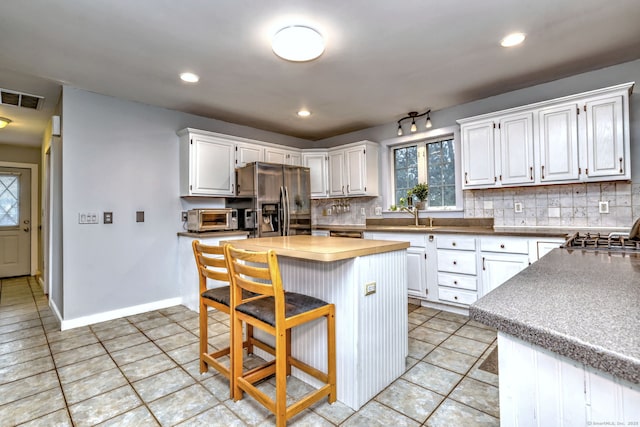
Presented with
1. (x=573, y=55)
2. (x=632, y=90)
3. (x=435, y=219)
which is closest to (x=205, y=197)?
(x=435, y=219)

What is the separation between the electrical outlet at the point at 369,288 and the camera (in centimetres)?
179

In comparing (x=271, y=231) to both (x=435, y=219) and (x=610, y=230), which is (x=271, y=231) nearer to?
(x=435, y=219)

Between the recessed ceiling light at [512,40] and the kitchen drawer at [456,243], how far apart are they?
1.73 m

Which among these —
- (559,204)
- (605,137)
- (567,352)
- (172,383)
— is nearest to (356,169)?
(559,204)

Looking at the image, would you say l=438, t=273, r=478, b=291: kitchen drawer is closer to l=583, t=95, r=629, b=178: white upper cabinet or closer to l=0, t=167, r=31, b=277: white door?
l=583, t=95, r=629, b=178: white upper cabinet

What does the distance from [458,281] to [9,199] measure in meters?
7.24

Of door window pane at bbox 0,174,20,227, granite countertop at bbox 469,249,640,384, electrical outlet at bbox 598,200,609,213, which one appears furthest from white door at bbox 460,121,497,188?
door window pane at bbox 0,174,20,227

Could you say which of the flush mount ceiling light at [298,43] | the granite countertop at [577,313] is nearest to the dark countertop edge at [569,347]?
the granite countertop at [577,313]

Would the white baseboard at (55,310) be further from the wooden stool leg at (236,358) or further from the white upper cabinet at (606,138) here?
the white upper cabinet at (606,138)

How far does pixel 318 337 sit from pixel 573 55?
3.09 metres

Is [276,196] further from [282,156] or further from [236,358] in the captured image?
[236,358]

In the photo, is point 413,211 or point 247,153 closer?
point 413,211

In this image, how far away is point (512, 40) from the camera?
236 cm

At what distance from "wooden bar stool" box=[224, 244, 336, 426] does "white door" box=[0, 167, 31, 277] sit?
5.92 metres
